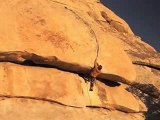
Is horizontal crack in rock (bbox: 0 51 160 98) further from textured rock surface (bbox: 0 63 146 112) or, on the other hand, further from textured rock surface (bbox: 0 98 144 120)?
textured rock surface (bbox: 0 98 144 120)

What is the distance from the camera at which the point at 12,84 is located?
19469 mm

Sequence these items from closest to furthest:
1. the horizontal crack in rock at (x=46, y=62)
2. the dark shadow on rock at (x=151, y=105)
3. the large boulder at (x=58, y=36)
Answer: the horizontal crack in rock at (x=46, y=62)
the large boulder at (x=58, y=36)
the dark shadow on rock at (x=151, y=105)

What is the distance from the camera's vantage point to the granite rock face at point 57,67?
19.6 metres

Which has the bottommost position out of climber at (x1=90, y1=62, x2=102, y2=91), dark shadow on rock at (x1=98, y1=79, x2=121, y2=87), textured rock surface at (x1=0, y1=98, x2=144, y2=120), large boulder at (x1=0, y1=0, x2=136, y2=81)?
textured rock surface at (x1=0, y1=98, x2=144, y2=120)

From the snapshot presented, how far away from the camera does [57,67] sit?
22031mm

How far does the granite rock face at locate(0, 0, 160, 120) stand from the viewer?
64.4 ft

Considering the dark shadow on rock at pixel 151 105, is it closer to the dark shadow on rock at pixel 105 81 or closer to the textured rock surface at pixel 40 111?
the dark shadow on rock at pixel 105 81

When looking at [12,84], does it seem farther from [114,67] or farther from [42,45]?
[114,67]

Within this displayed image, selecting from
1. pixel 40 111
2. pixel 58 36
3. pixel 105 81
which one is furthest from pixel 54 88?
pixel 105 81

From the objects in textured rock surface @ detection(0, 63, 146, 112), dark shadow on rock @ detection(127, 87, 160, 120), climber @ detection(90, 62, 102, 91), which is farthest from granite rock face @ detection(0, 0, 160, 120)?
dark shadow on rock @ detection(127, 87, 160, 120)

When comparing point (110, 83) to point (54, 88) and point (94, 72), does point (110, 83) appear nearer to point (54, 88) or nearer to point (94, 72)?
point (94, 72)

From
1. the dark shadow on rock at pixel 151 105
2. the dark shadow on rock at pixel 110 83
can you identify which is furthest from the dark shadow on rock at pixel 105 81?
the dark shadow on rock at pixel 151 105

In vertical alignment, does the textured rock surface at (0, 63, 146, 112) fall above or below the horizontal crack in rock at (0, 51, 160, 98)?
below

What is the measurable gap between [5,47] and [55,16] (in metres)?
5.00
